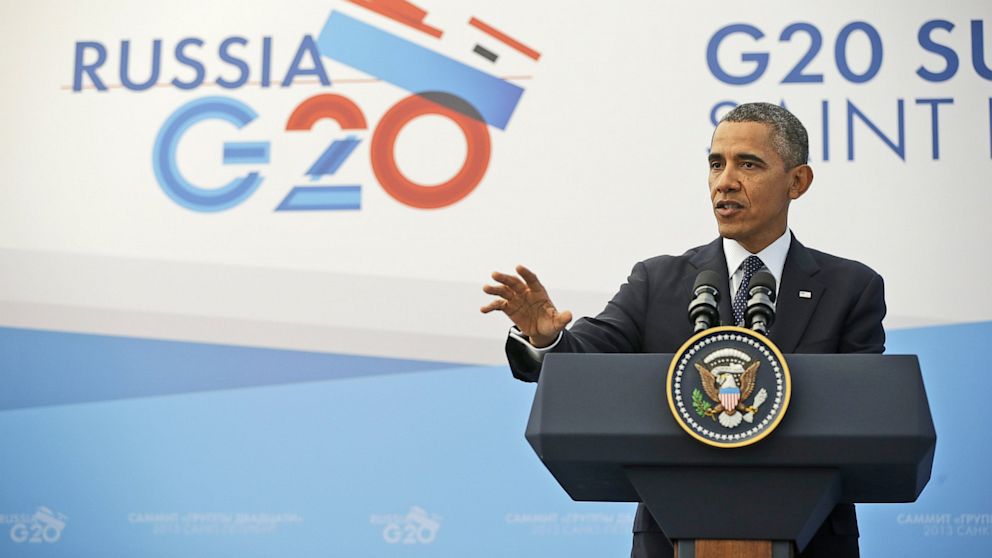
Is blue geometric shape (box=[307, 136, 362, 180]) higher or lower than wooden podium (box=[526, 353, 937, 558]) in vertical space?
higher

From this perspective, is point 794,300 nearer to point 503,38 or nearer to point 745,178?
point 745,178

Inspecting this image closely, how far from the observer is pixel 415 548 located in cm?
380

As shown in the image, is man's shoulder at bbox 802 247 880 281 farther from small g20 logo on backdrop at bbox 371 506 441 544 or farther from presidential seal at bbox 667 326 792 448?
small g20 logo on backdrop at bbox 371 506 441 544

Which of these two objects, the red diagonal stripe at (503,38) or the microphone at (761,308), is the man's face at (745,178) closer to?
the microphone at (761,308)

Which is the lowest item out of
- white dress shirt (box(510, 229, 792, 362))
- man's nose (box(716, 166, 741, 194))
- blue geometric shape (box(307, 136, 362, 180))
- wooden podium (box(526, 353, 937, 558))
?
wooden podium (box(526, 353, 937, 558))

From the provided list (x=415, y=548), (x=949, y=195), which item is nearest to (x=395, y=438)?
(x=415, y=548)

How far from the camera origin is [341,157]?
4113 mm

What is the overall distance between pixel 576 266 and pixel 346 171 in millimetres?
859

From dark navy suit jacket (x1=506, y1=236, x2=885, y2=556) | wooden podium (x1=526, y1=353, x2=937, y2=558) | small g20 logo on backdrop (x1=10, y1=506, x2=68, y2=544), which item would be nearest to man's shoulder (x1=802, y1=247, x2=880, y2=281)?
dark navy suit jacket (x1=506, y1=236, x2=885, y2=556)

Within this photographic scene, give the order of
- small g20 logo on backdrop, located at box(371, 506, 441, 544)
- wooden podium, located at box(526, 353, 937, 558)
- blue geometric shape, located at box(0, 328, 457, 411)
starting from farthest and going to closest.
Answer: blue geometric shape, located at box(0, 328, 457, 411) < small g20 logo on backdrop, located at box(371, 506, 441, 544) < wooden podium, located at box(526, 353, 937, 558)

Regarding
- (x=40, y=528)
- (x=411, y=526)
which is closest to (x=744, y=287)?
(x=411, y=526)

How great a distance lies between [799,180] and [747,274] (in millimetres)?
237

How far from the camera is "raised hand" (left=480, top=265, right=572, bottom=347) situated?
1826 mm

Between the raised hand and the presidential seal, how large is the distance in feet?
1.34
